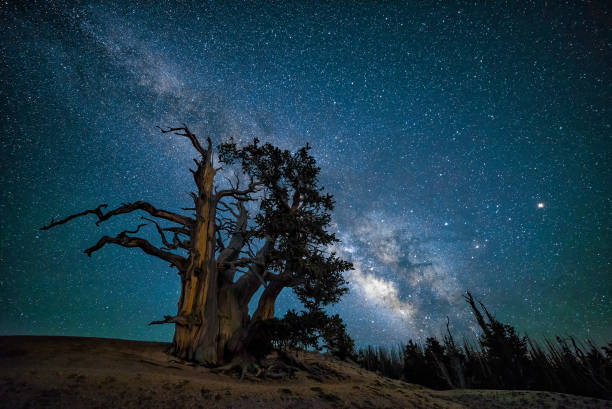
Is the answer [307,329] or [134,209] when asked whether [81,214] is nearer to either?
[134,209]

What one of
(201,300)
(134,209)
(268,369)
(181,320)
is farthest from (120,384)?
(134,209)

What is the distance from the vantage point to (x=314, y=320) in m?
9.95

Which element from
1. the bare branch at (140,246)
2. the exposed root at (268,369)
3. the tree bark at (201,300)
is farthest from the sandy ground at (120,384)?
the bare branch at (140,246)

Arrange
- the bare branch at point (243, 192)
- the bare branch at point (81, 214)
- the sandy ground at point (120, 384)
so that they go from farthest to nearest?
the bare branch at point (243, 192) < the bare branch at point (81, 214) < the sandy ground at point (120, 384)

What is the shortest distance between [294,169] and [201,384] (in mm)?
10028

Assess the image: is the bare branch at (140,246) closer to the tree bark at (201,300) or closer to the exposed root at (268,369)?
the tree bark at (201,300)

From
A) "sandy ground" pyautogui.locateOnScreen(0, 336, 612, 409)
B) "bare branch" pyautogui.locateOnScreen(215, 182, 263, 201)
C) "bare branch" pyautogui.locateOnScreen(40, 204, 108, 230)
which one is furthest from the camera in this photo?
"bare branch" pyautogui.locateOnScreen(215, 182, 263, 201)

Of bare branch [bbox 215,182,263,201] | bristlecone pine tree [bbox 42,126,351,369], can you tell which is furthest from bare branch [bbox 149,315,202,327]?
bare branch [bbox 215,182,263,201]

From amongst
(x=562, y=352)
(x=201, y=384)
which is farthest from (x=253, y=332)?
(x=562, y=352)

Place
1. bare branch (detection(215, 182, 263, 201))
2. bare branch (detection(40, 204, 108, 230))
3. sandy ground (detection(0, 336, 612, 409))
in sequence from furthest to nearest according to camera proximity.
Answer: bare branch (detection(215, 182, 263, 201)), bare branch (detection(40, 204, 108, 230)), sandy ground (detection(0, 336, 612, 409))

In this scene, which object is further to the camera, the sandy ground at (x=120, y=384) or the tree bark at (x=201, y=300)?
the tree bark at (x=201, y=300)

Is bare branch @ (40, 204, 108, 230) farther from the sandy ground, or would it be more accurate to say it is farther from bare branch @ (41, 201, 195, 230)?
the sandy ground

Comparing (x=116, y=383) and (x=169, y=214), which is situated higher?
(x=169, y=214)

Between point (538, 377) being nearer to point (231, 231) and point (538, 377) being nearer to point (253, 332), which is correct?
point (253, 332)
